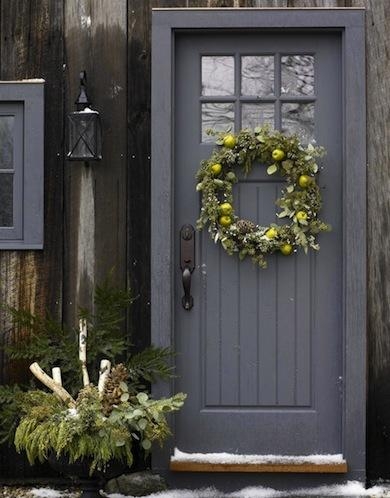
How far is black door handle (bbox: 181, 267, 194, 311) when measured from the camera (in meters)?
4.89

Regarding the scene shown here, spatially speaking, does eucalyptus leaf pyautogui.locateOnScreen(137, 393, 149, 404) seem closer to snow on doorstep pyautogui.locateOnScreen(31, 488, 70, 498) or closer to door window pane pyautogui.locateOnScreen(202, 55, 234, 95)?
snow on doorstep pyautogui.locateOnScreen(31, 488, 70, 498)

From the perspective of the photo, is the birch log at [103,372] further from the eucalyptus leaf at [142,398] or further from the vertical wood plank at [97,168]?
the vertical wood plank at [97,168]

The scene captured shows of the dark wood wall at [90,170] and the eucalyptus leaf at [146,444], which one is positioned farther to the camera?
the dark wood wall at [90,170]

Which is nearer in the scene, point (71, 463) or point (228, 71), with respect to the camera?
point (71, 463)

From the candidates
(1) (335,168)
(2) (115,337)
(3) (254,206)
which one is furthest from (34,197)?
(1) (335,168)

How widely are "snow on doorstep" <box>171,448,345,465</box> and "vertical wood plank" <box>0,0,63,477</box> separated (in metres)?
0.80

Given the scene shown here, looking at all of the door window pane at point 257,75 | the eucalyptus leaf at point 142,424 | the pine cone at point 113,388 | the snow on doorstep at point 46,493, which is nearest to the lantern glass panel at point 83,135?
the door window pane at point 257,75

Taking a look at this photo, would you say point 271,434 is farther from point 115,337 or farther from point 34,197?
point 34,197

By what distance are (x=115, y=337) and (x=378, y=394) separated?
142 centimetres

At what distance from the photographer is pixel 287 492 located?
4855 millimetres

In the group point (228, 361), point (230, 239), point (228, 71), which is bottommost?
point (228, 361)

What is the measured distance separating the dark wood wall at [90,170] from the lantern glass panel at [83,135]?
15 cm

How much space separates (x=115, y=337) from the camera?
480 centimetres

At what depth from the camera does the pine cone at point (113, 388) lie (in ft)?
14.5
